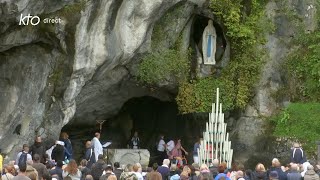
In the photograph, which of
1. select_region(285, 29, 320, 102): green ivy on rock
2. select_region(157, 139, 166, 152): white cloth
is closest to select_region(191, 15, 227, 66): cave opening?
select_region(285, 29, 320, 102): green ivy on rock

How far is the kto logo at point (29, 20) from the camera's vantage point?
24.0 metres

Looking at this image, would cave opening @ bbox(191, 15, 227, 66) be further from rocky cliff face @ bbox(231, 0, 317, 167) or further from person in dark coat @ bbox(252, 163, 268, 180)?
person in dark coat @ bbox(252, 163, 268, 180)

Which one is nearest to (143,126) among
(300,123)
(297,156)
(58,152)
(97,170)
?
(300,123)

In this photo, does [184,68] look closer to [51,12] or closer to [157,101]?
[157,101]

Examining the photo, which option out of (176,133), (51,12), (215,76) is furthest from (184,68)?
(51,12)

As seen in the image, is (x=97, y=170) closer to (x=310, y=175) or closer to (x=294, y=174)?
(x=294, y=174)

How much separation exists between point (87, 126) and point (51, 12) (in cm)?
787

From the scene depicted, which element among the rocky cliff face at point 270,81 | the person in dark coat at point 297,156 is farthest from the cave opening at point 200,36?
the person in dark coat at point 297,156

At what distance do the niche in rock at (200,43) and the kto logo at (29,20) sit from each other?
283 inches

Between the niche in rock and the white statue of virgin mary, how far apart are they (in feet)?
0.62

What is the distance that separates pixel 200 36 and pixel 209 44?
758mm

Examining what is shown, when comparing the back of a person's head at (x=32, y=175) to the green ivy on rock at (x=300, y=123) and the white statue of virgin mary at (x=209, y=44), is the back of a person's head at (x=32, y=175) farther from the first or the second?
the white statue of virgin mary at (x=209, y=44)

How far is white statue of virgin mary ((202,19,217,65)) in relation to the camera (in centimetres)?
3038

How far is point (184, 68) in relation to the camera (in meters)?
29.8
